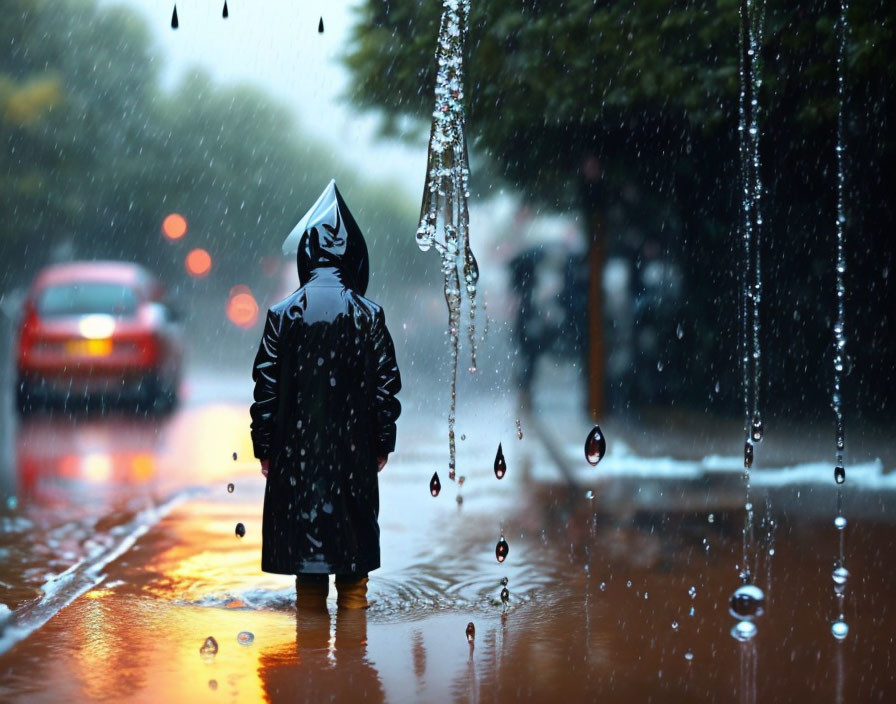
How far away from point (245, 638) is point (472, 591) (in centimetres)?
146

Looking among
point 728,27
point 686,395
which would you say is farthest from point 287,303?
point 686,395

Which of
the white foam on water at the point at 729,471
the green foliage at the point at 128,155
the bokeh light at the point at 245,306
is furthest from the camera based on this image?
the bokeh light at the point at 245,306

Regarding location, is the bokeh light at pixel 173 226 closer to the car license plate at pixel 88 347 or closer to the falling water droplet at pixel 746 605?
the car license plate at pixel 88 347

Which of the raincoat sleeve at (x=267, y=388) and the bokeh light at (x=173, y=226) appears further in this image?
the bokeh light at (x=173, y=226)

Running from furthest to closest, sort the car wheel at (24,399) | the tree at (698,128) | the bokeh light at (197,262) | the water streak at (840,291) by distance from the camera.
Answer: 1. the bokeh light at (197,262)
2. the car wheel at (24,399)
3. the tree at (698,128)
4. the water streak at (840,291)

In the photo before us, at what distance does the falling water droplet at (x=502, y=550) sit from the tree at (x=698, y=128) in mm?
5932

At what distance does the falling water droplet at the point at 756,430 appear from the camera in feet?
45.4

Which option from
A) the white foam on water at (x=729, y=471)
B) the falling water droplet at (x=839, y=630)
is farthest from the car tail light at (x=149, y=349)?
the falling water droplet at (x=839, y=630)

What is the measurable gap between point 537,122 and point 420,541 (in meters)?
7.35

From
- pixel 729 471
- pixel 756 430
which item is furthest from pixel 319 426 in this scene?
pixel 756 430

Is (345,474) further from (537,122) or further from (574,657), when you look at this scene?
(537,122)

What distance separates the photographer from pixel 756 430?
1494cm

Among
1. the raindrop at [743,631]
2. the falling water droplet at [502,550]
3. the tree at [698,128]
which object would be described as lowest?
the raindrop at [743,631]

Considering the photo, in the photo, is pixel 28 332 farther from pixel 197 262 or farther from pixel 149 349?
pixel 197 262
